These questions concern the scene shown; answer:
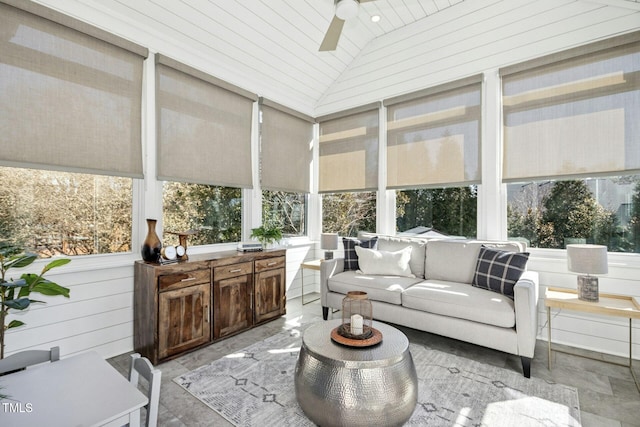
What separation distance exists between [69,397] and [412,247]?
3.13 metres

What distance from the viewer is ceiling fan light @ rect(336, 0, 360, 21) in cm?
219

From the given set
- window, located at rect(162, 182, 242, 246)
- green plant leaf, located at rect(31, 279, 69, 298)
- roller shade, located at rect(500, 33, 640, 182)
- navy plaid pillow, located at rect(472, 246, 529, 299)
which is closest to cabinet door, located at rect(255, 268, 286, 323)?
window, located at rect(162, 182, 242, 246)

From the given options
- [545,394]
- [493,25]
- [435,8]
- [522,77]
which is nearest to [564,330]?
[545,394]

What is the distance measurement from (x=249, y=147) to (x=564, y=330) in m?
3.88

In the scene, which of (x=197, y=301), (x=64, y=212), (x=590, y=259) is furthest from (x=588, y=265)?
(x=64, y=212)

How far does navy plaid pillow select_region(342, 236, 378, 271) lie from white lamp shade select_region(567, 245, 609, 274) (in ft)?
6.26

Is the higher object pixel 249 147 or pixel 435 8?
pixel 435 8

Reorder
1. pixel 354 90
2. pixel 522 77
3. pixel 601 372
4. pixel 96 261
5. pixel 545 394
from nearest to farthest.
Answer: pixel 545 394 → pixel 601 372 → pixel 96 261 → pixel 522 77 → pixel 354 90

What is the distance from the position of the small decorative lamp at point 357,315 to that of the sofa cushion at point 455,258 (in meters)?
1.47

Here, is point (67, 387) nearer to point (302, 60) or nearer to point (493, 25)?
point (302, 60)

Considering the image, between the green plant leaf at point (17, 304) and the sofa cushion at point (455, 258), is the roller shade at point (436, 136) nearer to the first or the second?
the sofa cushion at point (455, 258)

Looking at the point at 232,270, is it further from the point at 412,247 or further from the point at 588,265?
the point at 588,265

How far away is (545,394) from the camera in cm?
213

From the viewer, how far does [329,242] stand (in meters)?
4.20
